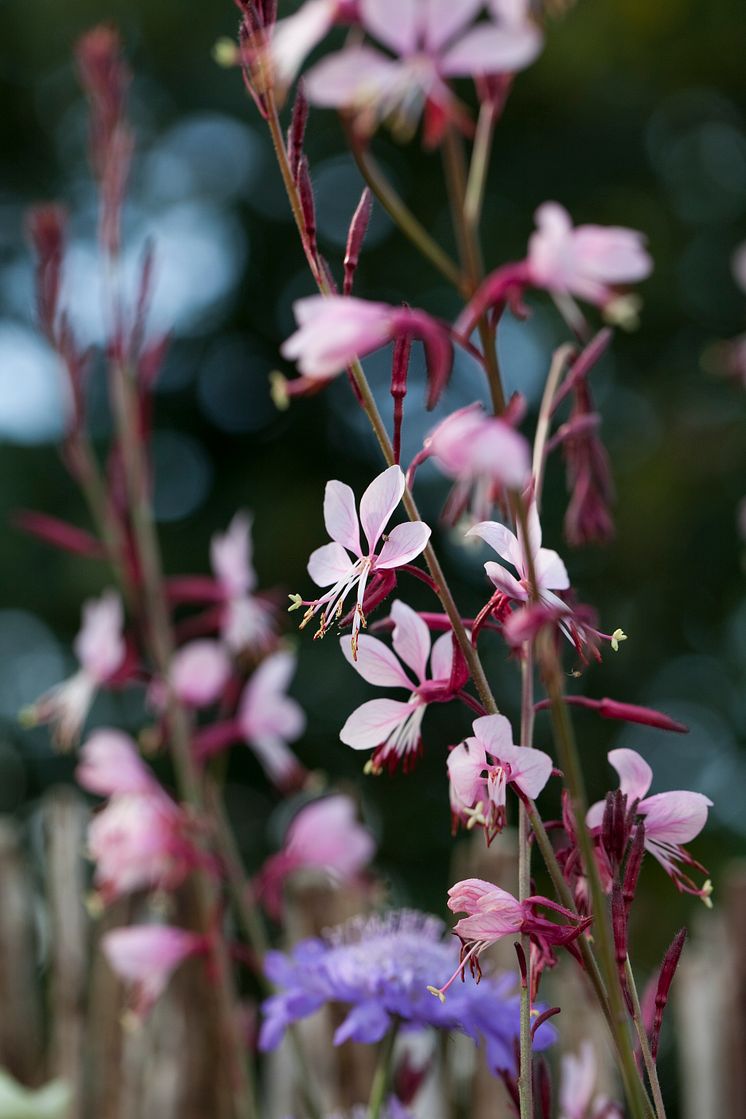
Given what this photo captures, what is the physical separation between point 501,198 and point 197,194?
1.01 m

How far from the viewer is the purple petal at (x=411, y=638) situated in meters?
0.50

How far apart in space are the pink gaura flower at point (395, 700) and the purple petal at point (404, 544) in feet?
0.13

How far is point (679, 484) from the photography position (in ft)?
11.9

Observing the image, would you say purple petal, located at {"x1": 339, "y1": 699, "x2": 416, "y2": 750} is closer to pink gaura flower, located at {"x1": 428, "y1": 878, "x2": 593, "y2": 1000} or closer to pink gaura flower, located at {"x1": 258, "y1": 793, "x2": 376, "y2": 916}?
pink gaura flower, located at {"x1": 428, "y1": 878, "x2": 593, "y2": 1000}

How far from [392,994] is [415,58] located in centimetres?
45

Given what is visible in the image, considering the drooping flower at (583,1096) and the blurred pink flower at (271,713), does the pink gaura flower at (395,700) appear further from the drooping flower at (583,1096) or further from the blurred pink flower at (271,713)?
the blurred pink flower at (271,713)

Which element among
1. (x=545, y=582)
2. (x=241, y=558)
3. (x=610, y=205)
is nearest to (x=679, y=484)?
(x=610, y=205)

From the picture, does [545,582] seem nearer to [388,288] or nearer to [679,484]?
[679,484]

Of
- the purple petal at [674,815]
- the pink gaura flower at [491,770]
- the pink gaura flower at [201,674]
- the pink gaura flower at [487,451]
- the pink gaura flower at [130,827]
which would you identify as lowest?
the pink gaura flower at [130,827]

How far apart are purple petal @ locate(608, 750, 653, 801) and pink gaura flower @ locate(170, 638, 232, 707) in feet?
2.15

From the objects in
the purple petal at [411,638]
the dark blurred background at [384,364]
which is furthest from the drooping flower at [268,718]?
the dark blurred background at [384,364]

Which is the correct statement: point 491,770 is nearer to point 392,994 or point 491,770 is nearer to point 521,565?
point 521,565

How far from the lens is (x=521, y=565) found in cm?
48

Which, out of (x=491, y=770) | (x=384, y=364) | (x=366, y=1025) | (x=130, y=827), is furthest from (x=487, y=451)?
(x=384, y=364)
